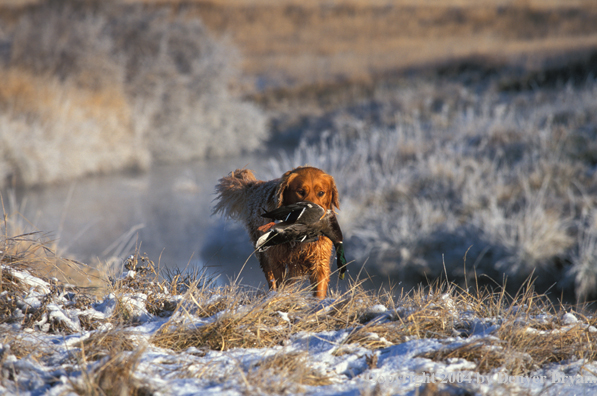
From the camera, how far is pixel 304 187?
1.99 m

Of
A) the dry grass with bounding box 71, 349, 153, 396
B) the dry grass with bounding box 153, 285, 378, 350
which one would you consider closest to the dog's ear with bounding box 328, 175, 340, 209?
the dry grass with bounding box 153, 285, 378, 350

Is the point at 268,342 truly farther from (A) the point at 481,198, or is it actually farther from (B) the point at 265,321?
(A) the point at 481,198

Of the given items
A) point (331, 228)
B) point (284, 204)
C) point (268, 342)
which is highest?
point (284, 204)

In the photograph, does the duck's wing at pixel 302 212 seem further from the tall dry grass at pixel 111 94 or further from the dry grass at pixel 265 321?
the tall dry grass at pixel 111 94

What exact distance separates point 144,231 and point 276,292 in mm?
4667

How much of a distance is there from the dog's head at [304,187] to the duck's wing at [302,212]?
0.11 meters

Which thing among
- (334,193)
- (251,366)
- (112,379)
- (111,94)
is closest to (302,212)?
(334,193)

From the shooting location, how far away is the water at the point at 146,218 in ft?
17.5

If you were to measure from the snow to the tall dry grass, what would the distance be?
714 centimetres

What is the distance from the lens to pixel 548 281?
4934 mm

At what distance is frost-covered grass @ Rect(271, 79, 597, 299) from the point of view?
16.4 feet

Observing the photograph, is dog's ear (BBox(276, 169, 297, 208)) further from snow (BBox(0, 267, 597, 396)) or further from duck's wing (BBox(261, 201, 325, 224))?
snow (BBox(0, 267, 597, 396))

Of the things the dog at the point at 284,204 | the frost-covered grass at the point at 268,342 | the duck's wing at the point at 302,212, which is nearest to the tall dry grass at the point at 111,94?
the dog at the point at 284,204

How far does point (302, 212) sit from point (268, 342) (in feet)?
1.78
